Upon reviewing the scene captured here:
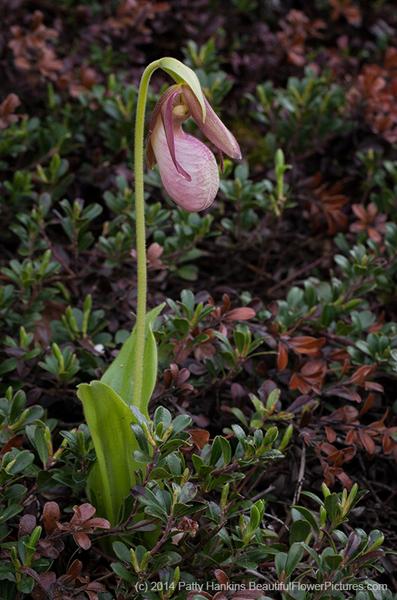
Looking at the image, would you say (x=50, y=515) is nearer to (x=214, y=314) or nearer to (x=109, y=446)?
(x=109, y=446)

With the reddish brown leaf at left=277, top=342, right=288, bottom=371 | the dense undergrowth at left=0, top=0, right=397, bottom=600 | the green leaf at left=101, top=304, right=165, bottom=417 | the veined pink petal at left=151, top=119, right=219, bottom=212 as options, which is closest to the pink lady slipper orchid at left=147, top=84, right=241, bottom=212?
the veined pink petal at left=151, top=119, right=219, bottom=212

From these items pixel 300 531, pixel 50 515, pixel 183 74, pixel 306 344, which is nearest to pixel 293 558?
pixel 300 531

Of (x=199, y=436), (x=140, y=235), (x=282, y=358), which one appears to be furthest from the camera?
(x=282, y=358)

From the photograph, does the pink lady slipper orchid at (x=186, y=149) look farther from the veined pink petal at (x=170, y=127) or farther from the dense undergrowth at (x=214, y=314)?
the dense undergrowth at (x=214, y=314)

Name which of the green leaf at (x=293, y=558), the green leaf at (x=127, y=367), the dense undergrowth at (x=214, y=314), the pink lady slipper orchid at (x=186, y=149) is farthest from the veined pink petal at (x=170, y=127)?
the green leaf at (x=293, y=558)

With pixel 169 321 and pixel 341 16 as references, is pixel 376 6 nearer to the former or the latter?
pixel 341 16

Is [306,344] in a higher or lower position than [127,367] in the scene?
lower
